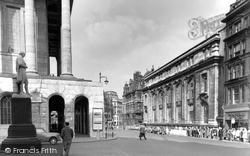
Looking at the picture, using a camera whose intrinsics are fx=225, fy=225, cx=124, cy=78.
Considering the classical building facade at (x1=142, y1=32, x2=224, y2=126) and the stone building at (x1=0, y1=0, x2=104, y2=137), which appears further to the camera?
the classical building facade at (x1=142, y1=32, x2=224, y2=126)

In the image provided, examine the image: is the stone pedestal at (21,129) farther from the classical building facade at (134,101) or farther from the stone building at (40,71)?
the classical building facade at (134,101)

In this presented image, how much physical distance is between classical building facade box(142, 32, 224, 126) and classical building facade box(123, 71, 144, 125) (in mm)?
20689

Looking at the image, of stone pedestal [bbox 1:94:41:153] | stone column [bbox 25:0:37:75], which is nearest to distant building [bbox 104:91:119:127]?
stone column [bbox 25:0:37:75]

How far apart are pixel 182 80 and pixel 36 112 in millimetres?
36998

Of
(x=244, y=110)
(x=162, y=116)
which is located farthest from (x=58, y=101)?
(x=162, y=116)

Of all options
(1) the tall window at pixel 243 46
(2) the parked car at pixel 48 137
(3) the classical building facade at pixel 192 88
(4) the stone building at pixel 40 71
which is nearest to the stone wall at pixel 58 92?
(4) the stone building at pixel 40 71

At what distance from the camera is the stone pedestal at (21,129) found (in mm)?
11648

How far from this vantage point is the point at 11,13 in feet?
94.6

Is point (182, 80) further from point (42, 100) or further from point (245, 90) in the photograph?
point (42, 100)

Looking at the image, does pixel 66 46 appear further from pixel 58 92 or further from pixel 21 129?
pixel 21 129

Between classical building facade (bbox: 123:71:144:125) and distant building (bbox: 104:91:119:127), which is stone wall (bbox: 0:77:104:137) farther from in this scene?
classical building facade (bbox: 123:71:144:125)

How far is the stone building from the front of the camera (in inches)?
909

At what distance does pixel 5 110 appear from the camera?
2236cm

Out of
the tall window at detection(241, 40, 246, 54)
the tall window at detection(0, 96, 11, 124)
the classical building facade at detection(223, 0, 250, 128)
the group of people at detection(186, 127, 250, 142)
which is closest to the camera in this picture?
the tall window at detection(0, 96, 11, 124)
